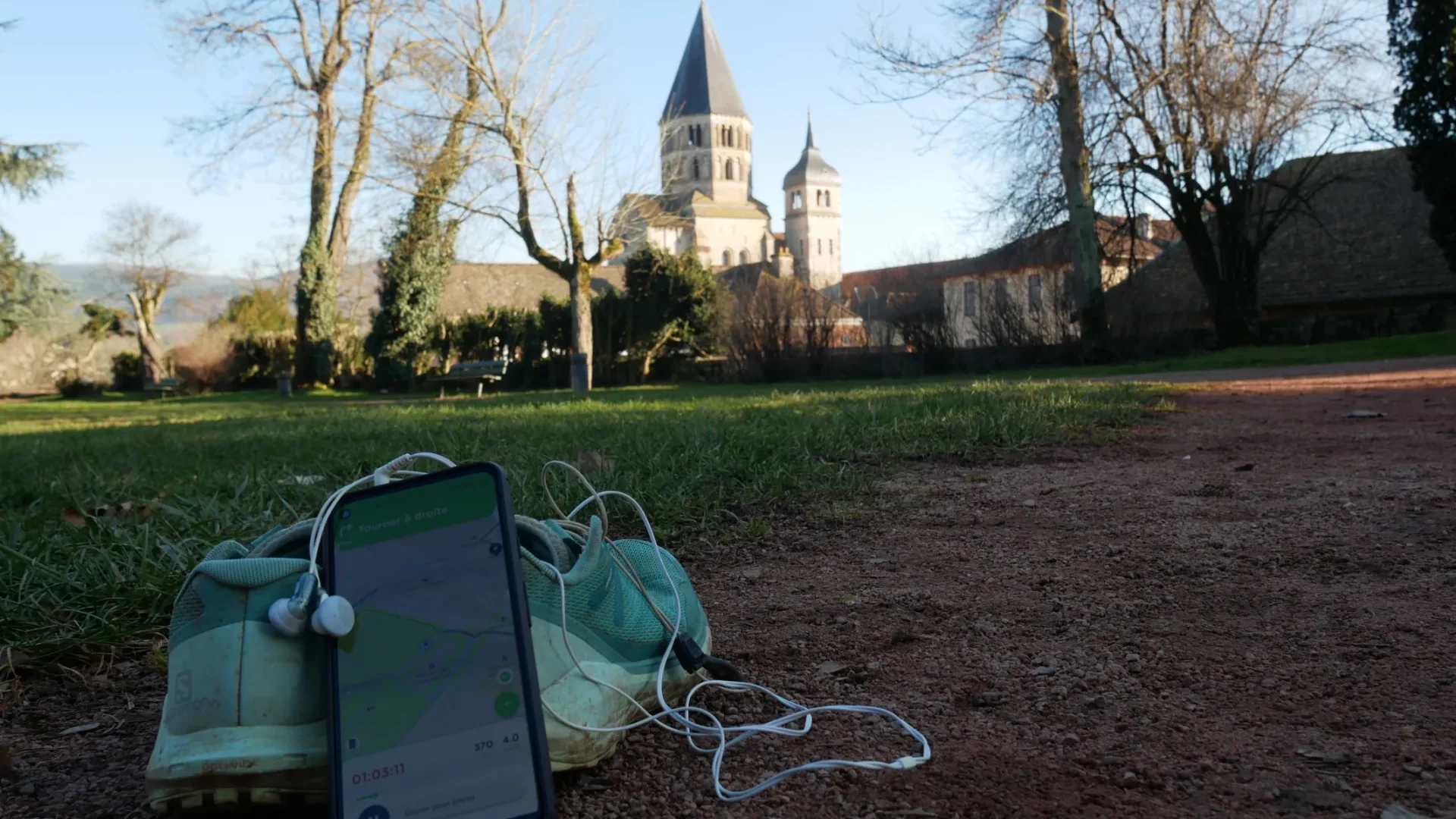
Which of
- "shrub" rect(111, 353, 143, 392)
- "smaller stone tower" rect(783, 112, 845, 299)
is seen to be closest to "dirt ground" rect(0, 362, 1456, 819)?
"shrub" rect(111, 353, 143, 392)

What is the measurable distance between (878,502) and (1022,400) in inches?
143

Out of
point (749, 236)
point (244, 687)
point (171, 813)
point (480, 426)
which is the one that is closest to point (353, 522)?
point (244, 687)

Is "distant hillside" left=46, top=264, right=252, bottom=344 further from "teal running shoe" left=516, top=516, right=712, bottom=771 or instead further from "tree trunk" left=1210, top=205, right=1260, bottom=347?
"teal running shoe" left=516, top=516, right=712, bottom=771

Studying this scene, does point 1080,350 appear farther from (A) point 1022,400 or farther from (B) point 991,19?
(A) point 1022,400

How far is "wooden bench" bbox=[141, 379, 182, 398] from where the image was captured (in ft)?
101

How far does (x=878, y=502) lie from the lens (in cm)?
396

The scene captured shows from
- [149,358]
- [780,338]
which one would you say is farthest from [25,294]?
[780,338]

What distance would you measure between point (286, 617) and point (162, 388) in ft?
110

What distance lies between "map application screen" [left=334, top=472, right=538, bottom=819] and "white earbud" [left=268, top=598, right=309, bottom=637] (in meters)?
0.07

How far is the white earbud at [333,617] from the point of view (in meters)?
1.50

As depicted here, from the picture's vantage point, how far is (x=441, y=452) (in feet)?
17.7

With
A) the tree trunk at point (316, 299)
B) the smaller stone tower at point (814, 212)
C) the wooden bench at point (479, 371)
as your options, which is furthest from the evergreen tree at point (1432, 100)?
the smaller stone tower at point (814, 212)

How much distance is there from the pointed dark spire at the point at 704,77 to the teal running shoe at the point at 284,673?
10382 centimetres

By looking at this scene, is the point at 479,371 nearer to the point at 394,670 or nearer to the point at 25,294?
the point at 25,294
